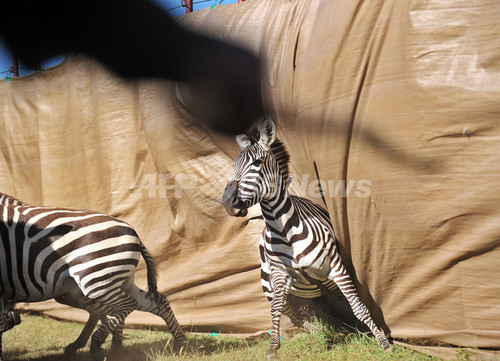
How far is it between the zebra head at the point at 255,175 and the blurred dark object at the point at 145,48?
464 mm

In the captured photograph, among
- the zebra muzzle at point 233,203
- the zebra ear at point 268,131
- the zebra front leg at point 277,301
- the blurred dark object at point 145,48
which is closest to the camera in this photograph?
the blurred dark object at point 145,48

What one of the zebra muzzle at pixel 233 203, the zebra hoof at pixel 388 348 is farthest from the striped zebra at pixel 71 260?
the zebra hoof at pixel 388 348

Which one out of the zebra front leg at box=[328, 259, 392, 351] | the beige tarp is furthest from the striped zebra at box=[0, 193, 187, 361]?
the zebra front leg at box=[328, 259, 392, 351]

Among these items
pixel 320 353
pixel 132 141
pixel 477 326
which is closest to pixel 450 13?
pixel 477 326

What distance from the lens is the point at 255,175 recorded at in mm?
3240

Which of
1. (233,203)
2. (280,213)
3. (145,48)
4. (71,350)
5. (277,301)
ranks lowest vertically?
(71,350)

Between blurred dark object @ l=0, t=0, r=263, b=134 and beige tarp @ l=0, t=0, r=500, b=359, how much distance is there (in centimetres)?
19

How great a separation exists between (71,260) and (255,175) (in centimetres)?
155

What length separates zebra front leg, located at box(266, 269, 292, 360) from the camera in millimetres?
3256

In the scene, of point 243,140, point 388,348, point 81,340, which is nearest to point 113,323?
point 81,340

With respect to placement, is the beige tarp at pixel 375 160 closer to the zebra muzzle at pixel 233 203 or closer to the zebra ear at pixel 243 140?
the zebra ear at pixel 243 140

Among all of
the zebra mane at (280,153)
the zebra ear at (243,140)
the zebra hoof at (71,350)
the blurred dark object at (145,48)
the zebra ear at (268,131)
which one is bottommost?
the zebra hoof at (71,350)

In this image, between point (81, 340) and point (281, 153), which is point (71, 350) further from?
point (281, 153)

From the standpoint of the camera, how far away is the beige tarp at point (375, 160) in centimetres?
263
